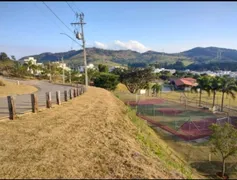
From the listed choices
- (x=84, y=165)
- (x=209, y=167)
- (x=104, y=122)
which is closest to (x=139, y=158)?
(x=84, y=165)

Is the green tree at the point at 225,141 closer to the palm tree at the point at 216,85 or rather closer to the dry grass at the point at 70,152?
the dry grass at the point at 70,152

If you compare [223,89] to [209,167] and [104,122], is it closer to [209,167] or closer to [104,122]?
[209,167]

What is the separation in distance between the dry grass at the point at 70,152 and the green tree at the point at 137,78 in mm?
57433

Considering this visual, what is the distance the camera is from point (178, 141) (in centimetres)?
1995

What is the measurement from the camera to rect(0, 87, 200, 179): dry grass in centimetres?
529

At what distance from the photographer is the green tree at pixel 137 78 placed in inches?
2638

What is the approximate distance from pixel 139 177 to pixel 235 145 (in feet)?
43.6

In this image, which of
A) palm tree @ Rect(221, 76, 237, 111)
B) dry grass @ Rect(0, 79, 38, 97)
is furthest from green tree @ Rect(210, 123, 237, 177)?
palm tree @ Rect(221, 76, 237, 111)

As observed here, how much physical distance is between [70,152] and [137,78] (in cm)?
6206

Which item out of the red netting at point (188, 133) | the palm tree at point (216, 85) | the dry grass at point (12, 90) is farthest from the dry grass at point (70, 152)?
the palm tree at point (216, 85)

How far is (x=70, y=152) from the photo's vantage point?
6.51 meters

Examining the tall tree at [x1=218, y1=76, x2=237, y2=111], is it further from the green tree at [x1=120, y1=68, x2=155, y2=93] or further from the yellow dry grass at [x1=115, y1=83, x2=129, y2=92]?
the yellow dry grass at [x1=115, y1=83, x2=129, y2=92]

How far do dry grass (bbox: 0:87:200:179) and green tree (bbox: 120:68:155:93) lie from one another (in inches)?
2261

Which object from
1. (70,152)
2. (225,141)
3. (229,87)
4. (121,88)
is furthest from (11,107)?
(121,88)
